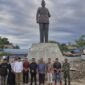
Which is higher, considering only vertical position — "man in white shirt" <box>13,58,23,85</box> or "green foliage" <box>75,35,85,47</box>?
"green foliage" <box>75,35,85,47</box>

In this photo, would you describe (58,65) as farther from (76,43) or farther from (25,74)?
(76,43)

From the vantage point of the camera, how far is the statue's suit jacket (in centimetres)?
1847

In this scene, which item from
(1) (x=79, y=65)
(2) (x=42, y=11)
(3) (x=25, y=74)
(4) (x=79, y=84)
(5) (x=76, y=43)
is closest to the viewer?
(3) (x=25, y=74)

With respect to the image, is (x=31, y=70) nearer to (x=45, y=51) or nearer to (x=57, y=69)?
(x=57, y=69)

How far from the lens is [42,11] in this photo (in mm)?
18594

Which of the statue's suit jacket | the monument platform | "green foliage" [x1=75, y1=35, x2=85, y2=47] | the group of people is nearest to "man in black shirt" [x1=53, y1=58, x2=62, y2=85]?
the group of people

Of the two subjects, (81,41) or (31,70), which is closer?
(31,70)

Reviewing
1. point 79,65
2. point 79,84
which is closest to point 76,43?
point 79,65

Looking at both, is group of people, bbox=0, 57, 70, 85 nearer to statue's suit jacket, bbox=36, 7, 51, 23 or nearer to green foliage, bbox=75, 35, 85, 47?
statue's suit jacket, bbox=36, 7, 51, 23

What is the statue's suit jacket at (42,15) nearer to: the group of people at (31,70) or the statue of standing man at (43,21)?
the statue of standing man at (43,21)

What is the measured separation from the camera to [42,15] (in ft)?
61.0

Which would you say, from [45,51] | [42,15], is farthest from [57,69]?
[42,15]

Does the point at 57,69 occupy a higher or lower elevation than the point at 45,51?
lower

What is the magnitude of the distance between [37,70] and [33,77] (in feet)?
2.26
